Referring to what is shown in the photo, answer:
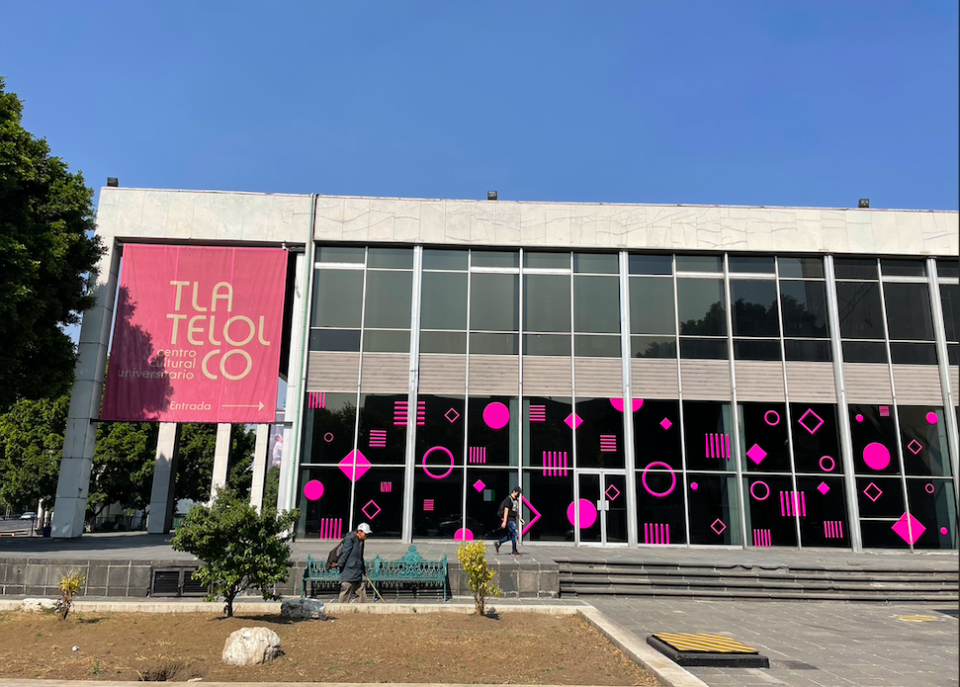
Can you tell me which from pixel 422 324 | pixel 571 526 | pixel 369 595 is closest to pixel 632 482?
pixel 571 526

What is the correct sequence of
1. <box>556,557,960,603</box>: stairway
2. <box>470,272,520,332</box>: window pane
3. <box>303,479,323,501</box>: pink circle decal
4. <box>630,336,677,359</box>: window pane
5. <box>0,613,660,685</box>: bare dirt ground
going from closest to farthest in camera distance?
<box>0,613,660,685</box>: bare dirt ground
<box>556,557,960,603</box>: stairway
<box>303,479,323,501</box>: pink circle decal
<box>630,336,677,359</box>: window pane
<box>470,272,520,332</box>: window pane

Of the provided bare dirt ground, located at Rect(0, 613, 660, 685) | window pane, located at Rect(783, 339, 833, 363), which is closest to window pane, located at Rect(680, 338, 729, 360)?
window pane, located at Rect(783, 339, 833, 363)

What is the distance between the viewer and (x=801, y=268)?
21406 millimetres

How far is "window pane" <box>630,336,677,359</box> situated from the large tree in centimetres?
1688

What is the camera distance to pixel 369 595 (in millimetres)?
12562

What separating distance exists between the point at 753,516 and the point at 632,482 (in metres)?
3.86

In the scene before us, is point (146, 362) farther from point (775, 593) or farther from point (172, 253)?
point (775, 593)

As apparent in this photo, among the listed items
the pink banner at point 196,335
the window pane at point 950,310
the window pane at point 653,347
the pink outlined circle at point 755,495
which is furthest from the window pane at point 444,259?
the window pane at point 950,310

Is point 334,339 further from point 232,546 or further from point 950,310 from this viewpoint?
point 950,310

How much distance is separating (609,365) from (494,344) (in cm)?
376

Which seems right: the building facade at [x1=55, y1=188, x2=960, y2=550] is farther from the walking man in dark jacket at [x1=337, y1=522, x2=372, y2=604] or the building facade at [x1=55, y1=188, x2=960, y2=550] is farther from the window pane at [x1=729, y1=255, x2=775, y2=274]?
the walking man in dark jacket at [x1=337, y1=522, x2=372, y2=604]

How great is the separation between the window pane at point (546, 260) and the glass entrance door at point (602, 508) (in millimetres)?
6804

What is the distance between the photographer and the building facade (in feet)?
64.2

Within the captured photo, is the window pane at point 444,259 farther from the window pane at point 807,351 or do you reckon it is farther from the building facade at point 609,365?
the window pane at point 807,351
